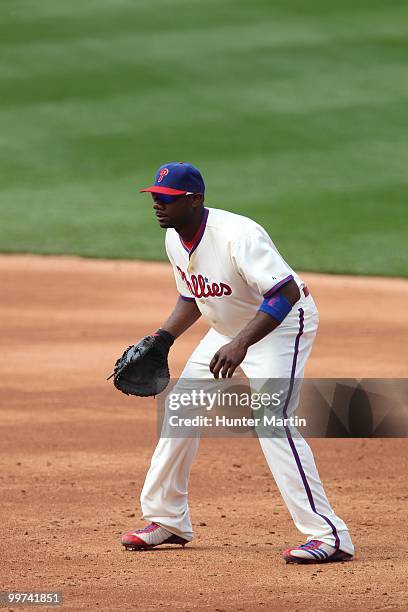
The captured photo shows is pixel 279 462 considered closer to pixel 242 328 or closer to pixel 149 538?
pixel 242 328

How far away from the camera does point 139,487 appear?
24.4 feet

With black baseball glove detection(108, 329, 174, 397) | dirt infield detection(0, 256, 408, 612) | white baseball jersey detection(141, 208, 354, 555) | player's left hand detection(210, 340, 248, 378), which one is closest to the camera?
dirt infield detection(0, 256, 408, 612)

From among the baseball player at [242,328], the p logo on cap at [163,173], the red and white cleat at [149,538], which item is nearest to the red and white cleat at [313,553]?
the baseball player at [242,328]

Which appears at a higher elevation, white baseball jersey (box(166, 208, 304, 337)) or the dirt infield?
white baseball jersey (box(166, 208, 304, 337))

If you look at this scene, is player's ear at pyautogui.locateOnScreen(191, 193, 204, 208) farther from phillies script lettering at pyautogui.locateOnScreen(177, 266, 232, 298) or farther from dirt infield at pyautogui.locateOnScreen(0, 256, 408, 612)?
dirt infield at pyautogui.locateOnScreen(0, 256, 408, 612)

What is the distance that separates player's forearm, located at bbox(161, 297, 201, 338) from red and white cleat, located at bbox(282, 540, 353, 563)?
1290mm

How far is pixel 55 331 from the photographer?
41.6ft

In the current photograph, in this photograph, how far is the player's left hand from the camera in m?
5.57

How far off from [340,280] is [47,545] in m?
10.2

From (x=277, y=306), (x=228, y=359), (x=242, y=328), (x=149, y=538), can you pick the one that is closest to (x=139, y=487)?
(x=149, y=538)

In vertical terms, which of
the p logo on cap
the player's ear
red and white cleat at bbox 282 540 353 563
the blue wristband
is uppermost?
the p logo on cap

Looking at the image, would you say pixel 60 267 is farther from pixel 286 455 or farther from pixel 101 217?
pixel 286 455

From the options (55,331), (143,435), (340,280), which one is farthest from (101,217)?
(143,435)

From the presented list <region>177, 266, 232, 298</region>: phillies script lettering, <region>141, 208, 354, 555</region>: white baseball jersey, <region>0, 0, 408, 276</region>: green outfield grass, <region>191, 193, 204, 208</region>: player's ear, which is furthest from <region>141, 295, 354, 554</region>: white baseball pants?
<region>0, 0, 408, 276</region>: green outfield grass
